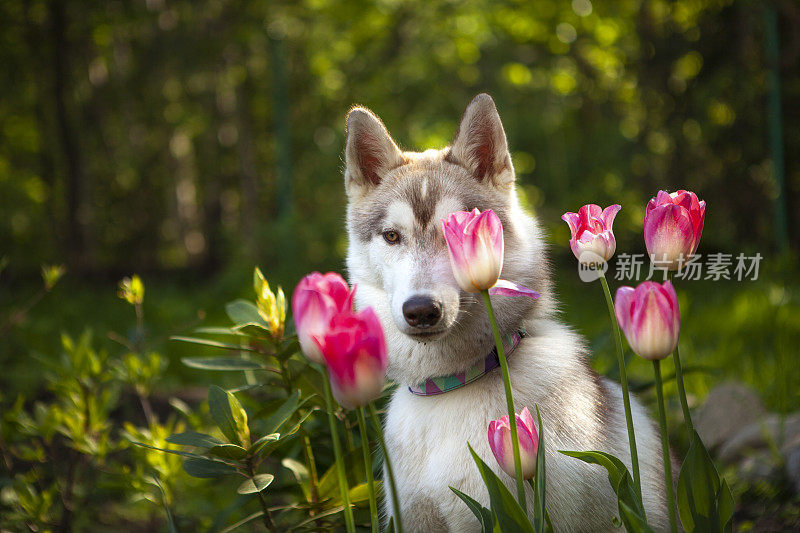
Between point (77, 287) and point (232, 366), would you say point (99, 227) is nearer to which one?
point (77, 287)

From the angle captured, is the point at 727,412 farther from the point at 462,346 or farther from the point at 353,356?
the point at 353,356

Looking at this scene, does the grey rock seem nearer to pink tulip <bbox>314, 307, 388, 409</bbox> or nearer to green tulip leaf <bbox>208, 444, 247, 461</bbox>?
green tulip leaf <bbox>208, 444, 247, 461</bbox>

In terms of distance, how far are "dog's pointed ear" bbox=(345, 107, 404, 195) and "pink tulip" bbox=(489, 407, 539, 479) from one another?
125 centimetres

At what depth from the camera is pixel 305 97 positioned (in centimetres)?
928

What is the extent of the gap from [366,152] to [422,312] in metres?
0.97

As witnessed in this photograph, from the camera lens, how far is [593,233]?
1467 millimetres

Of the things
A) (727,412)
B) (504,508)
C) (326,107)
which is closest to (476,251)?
(504,508)

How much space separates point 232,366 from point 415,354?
64 cm

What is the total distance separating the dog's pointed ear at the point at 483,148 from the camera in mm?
2170

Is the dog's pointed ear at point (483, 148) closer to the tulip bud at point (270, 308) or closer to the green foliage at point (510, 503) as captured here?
the tulip bud at point (270, 308)

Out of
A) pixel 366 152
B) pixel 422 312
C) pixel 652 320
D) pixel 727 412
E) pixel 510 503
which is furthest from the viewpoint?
pixel 727 412

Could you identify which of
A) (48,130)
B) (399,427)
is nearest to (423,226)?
(399,427)

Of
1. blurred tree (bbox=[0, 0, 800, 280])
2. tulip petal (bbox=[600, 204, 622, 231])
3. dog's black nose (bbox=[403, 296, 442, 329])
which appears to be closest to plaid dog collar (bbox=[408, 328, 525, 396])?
dog's black nose (bbox=[403, 296, 442, 329])

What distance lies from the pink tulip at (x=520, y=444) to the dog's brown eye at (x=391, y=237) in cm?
86
